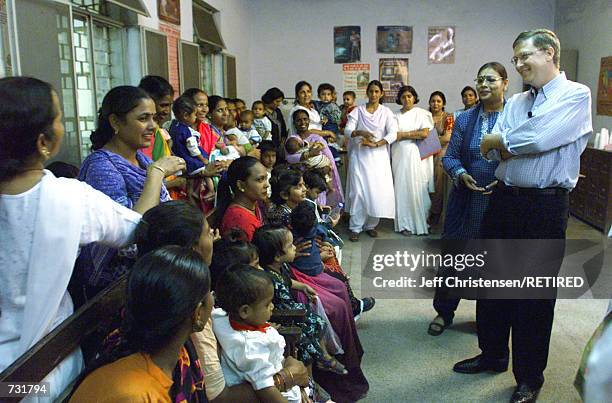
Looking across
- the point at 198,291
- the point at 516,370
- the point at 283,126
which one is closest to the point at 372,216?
the point at 283,126

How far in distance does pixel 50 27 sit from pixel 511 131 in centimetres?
238

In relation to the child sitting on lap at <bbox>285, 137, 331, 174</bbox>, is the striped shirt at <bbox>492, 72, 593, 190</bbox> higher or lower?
higher

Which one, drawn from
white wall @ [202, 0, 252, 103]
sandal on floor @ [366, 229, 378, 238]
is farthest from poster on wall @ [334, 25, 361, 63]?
sandal on floor @ [366, 229, 378, 238]

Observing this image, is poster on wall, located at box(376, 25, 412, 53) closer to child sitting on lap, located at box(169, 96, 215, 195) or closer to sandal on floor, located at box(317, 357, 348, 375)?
child sitting on lap, located at box(169, 96, 215, 195)

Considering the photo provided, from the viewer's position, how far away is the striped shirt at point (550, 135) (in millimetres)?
2162

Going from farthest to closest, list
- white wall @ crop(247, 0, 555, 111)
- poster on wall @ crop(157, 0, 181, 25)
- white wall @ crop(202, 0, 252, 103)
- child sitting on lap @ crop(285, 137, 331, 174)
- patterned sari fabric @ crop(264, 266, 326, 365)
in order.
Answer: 1. white wall @ crop(247, 0, 555, 111)
2. white wall @ crop(202, 0, 252, 103)
3. poster on wall @ crop(157, 0, 181, 25)
4. child sitting on lap @ crop(285, 137, 331, 174)
5. patterned sari fabric @ crop(264, 266, 326, 365)

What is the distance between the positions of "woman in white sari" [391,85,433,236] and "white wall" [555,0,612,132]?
2.49 meters

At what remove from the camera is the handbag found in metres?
5.53

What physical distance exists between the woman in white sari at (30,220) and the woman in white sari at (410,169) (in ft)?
14.8

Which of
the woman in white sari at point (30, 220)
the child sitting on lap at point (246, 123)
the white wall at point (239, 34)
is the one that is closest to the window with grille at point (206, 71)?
the white wall at point (239, 34)

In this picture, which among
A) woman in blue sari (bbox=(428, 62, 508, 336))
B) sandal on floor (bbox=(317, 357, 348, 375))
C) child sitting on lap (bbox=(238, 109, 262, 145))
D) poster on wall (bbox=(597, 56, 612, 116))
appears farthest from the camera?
poster on wall (bbox=(597, 56, 612, 116))

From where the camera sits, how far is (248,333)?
64.4 inches

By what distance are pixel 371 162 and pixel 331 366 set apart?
334 centimetres

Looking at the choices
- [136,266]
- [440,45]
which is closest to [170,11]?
[136,266]
